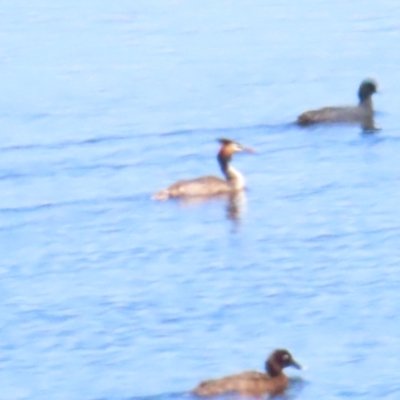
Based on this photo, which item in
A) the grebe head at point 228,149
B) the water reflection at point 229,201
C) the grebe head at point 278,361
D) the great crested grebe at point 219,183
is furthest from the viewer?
the grebe head at point 228,149

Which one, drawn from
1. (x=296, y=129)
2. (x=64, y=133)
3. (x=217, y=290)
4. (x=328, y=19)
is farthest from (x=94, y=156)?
(x=328, y=19)

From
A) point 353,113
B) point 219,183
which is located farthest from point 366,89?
point 219,183

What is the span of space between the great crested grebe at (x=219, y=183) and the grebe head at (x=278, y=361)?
273 inches

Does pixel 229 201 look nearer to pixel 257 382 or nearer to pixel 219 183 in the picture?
pixel 219 183

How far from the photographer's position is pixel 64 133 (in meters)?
27.1

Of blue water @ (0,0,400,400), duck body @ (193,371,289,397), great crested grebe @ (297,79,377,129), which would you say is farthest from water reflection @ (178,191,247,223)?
duck body @ (193,371,289,397)

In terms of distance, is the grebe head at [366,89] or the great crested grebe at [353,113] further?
the grebe head at [366,89]

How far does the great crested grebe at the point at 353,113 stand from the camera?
2714 cm

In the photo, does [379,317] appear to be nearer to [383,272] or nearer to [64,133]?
[383,272]

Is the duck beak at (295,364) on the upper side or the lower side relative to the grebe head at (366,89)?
lower

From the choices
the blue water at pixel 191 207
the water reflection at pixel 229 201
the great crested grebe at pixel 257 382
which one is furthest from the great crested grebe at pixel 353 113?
the great crested grebe at pixel 257 382

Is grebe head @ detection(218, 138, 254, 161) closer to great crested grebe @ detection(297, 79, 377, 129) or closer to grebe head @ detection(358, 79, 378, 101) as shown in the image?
great crested grebe @ detection(297, 79, 377, 129)

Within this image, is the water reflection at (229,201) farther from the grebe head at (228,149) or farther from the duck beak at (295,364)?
the duck beak at (295,364)

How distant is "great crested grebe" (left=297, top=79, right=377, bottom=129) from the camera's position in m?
27.1
